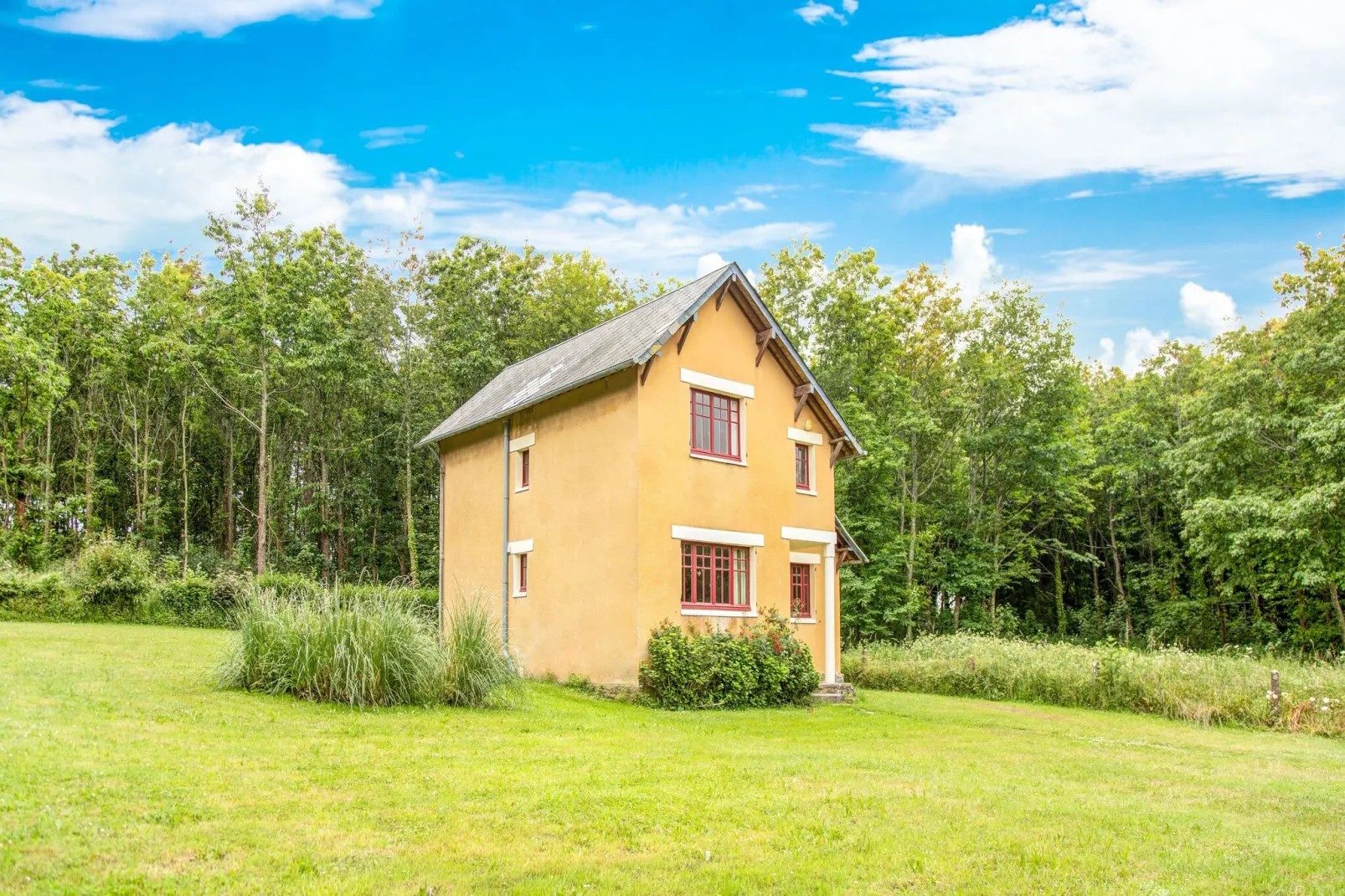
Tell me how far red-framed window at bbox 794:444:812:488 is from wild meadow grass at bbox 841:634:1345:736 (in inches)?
273

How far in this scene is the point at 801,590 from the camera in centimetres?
2261

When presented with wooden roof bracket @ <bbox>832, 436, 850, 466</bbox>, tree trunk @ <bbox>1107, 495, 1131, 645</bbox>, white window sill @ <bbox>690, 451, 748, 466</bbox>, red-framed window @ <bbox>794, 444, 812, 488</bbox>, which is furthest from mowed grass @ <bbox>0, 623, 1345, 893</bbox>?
tree trunk @ <bbox>1107, 495, 1131, 645</bbox>

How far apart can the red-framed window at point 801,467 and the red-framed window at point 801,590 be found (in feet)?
6.44

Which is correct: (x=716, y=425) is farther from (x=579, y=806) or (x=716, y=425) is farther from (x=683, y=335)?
(x=579, y=806)

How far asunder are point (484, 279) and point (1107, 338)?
31018 mm

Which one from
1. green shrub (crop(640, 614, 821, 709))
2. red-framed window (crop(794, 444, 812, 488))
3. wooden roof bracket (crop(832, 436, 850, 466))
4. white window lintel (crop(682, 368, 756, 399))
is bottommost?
green shrub (crop(640, 614, 821, 709))

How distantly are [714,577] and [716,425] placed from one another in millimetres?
3288

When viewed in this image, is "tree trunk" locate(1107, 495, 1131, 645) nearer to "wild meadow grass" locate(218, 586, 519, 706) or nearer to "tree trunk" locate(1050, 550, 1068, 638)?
"tree trunk" locate(1050, 550, 1068, 638)

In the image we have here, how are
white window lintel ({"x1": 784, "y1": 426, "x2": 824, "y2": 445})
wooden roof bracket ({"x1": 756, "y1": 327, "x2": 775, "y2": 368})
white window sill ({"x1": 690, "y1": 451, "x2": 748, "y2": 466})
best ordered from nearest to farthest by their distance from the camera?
white window sill ({"x1": 690, "y1": 451, "x2": 748, "y2": 466}) < wooden roof bracket ({"x1": 756, "y1": 327, "x2": 775, "y2": 368}) < white window lintel ({"x1": 784, "y1": 426, "x2": 824, "y2": 445})

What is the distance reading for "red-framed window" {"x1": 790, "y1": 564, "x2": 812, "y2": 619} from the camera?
22375 millimetres

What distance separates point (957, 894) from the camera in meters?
6.08

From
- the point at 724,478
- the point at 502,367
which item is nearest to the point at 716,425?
the point at 724,478

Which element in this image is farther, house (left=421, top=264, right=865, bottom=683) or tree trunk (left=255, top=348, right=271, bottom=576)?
tree trunk (left=255, top=348, right=271, bottom=576)

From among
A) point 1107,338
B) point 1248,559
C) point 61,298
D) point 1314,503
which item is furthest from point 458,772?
point 1107,338
